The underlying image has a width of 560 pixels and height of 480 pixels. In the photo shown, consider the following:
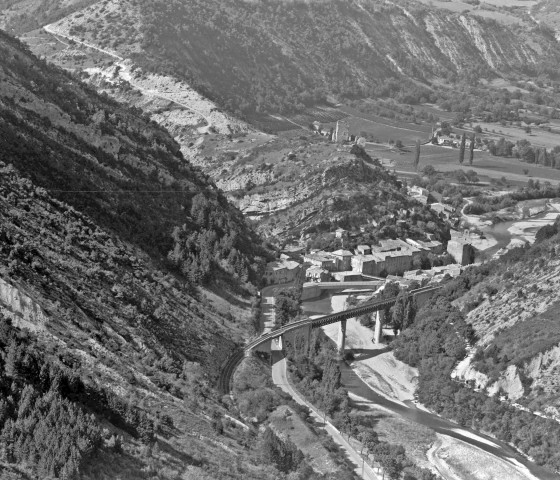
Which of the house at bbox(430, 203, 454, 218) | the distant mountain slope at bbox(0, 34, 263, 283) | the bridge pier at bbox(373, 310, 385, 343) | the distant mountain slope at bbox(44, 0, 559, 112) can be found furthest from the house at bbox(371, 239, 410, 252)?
the distant mountain slope at bbox(44, 0, 559, 112)

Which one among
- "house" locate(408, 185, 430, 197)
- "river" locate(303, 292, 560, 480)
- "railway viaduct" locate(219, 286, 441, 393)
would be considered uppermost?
"house" locate(408, 185, 430, 197)

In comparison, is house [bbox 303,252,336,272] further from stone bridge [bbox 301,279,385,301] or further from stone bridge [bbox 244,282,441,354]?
stone bridge [bbox 244,282,441,354]

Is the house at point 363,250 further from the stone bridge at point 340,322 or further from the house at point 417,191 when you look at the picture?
the house at point 417,191

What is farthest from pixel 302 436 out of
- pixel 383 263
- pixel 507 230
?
pixel 507 230

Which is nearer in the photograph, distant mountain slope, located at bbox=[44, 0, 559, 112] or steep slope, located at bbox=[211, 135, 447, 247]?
steep slope, located at bbox=[211, 135, 447, 247]

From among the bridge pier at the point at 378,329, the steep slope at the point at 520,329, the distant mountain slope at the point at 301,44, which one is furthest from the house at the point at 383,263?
the distant mountain slope at the point at 301,44

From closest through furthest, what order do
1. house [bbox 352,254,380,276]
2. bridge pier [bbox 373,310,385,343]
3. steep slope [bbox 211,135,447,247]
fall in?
bridge pier [bbox 373,310,385,343] < house [bbox 352,254,380,276] < steep slope [bbox 211,135,447,247]

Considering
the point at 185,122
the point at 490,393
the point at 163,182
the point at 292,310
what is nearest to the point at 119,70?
the point at 185,122

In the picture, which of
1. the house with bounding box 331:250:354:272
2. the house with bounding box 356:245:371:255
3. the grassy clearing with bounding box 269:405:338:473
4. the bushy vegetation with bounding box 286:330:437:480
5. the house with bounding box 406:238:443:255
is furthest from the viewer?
the house with bounding box 406:238:443:255
